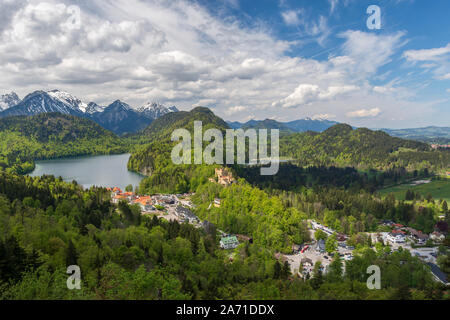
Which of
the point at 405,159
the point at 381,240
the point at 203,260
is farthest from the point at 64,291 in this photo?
the point at 405,159

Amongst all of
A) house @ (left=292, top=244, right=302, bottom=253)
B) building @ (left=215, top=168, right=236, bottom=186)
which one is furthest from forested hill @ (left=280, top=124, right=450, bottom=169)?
house @ (left=292, top=244, right=302, bottom=253)

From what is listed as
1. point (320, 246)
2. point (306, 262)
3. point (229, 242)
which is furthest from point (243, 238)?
point (320, 246)

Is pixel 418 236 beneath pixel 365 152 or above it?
beneath

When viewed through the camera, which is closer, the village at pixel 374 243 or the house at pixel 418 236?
the village at pixel 374 243

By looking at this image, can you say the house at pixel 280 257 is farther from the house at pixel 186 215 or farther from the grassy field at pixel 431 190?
the grassy field at pixel 431 190

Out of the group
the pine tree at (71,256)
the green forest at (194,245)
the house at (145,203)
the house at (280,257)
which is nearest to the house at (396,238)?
the green forest at (194,245)

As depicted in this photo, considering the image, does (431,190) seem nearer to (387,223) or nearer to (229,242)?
(387,223)
